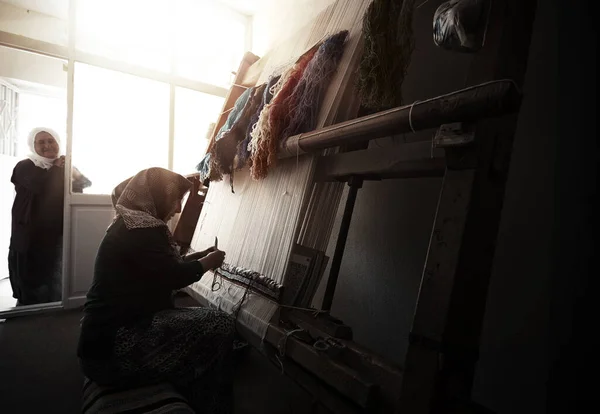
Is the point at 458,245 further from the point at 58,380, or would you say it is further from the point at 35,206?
the point at 35,206

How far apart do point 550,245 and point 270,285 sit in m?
0.96

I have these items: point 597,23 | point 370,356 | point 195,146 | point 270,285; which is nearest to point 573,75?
point 597,23

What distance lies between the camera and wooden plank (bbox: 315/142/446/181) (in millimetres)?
923

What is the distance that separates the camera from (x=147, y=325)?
1.53m

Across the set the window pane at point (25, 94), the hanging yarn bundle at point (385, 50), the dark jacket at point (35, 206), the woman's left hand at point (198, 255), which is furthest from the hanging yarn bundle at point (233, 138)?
the window pane at point (25, 94)

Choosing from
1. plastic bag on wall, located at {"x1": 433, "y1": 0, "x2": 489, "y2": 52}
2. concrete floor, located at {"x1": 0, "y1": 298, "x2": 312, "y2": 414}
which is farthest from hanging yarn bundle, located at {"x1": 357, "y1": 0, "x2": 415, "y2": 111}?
concrete floor, located at {"x1": 0, "y1": 298, "x2": 312, "y2": 414}

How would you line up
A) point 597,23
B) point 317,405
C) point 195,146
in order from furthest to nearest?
point 195,146, point 597,23, point 317,405

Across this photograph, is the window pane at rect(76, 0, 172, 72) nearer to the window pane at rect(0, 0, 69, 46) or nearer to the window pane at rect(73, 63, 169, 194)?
the window pane at rect(73, 63, 169, 194)

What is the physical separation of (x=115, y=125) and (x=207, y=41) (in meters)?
1.34

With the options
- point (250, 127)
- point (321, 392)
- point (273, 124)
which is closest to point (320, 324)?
point (321, 392)

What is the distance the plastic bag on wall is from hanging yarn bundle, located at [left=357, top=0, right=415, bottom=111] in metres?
0.32

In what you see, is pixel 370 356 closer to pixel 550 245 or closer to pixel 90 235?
pixel 550 245

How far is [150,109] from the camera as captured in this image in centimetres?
366

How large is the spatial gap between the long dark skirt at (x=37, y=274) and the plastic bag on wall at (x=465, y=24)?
12.7ft
